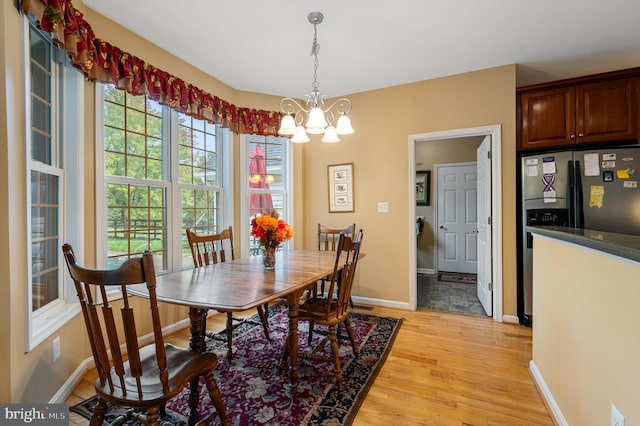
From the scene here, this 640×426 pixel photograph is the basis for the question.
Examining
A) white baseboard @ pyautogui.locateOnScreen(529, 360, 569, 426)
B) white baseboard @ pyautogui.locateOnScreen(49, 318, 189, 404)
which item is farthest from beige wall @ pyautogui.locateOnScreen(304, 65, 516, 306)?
white baseboard @ pyautogui.locateOnScreen(49, 318, 189, 404)

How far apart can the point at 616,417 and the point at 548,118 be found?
2.75 metres

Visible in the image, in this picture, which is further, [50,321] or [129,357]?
[50,321]

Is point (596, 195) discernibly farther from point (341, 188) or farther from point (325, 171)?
point (325, 171)

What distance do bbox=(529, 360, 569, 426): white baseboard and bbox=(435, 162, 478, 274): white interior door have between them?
3148 millimetres

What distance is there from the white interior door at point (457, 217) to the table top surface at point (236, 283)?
3442mm

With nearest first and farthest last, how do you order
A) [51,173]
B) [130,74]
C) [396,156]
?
[51,173]
[130,74]
[396,156]

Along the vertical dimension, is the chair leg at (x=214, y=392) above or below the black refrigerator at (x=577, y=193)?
below

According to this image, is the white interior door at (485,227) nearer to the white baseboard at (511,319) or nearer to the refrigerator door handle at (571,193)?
the white baseboard at (511,319)

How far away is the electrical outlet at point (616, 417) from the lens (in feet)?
3.27

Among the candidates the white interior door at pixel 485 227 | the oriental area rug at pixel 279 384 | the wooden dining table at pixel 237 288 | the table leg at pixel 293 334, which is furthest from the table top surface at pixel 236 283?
the white interior door at pixel 485 227

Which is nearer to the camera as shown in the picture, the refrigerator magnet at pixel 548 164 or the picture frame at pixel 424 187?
the refrigerator magnet at pixel 548 164

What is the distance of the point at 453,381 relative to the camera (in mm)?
1884

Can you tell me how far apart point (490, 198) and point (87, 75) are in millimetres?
3592

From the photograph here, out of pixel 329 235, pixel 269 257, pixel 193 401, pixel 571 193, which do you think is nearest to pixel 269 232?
pixel 269 257
